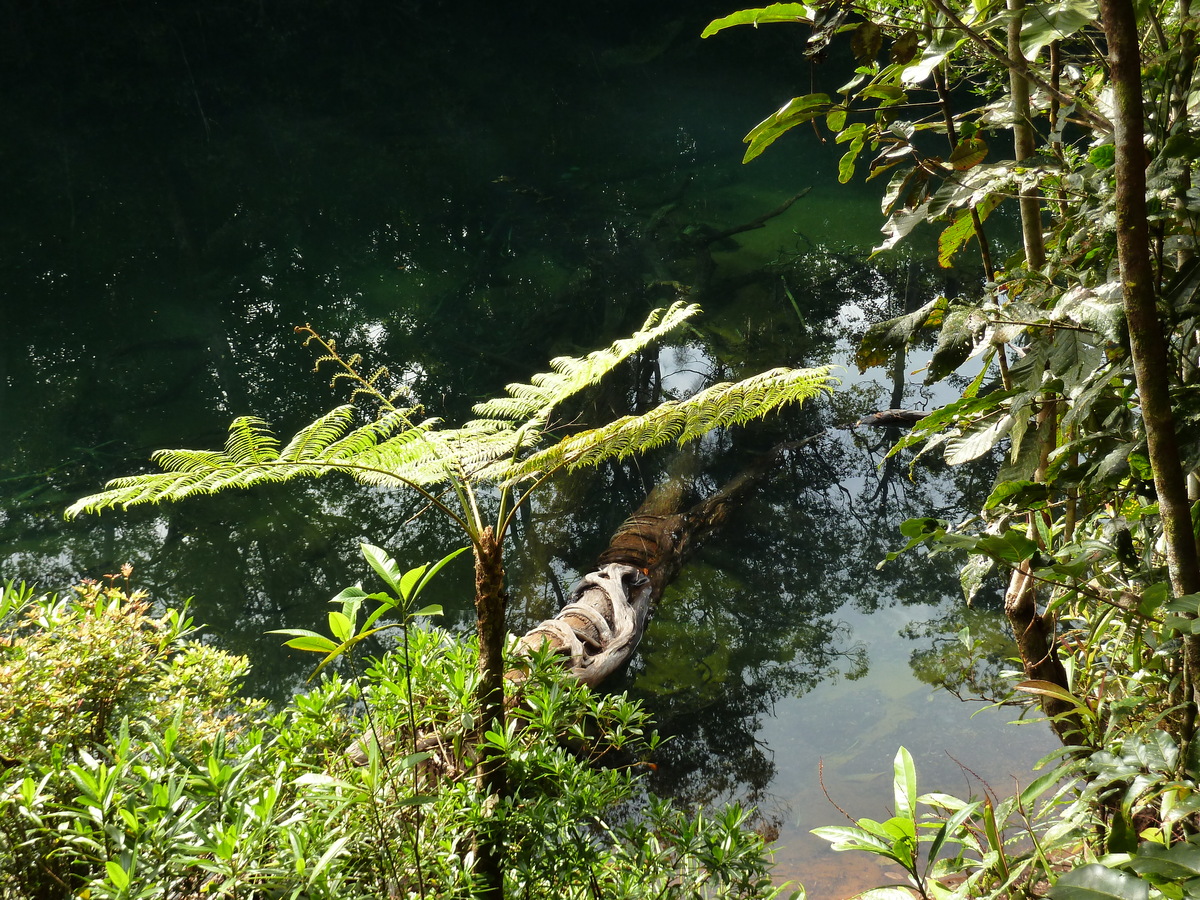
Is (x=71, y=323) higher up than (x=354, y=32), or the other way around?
(x=354, y=32)

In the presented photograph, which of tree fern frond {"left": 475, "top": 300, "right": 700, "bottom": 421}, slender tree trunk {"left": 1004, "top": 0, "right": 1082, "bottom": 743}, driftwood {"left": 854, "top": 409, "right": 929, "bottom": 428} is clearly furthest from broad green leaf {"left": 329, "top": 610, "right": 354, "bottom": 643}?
driftwood {"left": 854, "top": 409, "right": 929, "bottom": 428}

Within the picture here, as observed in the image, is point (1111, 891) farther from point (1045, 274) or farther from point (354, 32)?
point (354, 32)

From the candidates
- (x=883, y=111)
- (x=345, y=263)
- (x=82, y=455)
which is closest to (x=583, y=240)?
(x=345, y=263)

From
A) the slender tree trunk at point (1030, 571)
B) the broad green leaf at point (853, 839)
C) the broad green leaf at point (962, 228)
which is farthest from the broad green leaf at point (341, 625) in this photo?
the broad green leaf at point (962, 228)

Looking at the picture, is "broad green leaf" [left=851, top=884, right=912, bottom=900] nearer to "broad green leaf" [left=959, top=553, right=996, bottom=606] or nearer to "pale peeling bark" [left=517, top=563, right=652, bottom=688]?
"broad green leaf" [left=959, top=553, right=996, bottom=606]

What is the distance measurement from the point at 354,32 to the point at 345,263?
18.4ft

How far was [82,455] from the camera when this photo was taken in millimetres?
4180

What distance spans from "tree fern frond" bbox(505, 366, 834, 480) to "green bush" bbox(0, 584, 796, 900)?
17.8 inches

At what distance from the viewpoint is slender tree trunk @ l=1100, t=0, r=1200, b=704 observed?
617 millimetres

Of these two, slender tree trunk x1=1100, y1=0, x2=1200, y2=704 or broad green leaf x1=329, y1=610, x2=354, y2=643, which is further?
broad green leaf x1=329, y1=610, x2=354, y2=643

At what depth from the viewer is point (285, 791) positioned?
126 cm

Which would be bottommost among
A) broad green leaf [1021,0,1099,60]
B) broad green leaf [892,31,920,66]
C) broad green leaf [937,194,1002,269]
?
broad green leaf [937,194,1002,269]

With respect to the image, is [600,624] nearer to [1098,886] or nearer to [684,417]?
[684,417]

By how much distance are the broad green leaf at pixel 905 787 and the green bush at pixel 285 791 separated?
1.38 feet
